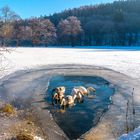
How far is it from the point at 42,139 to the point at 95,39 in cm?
9440

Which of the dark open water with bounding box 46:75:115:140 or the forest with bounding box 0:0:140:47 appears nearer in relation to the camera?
the dark open water with bounding box 46:75:115:140

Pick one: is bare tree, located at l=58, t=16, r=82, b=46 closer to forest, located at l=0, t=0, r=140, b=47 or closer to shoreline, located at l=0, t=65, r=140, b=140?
forest, located at l=0, t=0, r=140, b=47

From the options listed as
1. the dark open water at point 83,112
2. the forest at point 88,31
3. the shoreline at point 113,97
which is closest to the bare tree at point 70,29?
the forest at point 88,31

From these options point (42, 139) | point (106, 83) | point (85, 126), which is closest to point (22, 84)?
point (106, 83)

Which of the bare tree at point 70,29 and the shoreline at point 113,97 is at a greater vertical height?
the bare tree at point 70,29

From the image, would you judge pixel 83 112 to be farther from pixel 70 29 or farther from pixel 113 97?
pixel 70 29

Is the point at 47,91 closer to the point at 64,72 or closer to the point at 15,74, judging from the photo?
the point at 15,74

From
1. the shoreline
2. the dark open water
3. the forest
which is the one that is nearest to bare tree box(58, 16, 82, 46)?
the forest

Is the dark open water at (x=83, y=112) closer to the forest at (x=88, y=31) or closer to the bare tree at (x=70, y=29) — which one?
the forest at (x=88, y=31)

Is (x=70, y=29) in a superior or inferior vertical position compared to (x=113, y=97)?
superior

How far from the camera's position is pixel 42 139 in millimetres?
13984

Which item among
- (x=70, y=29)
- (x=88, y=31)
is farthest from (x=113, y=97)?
(x=88, y=31)

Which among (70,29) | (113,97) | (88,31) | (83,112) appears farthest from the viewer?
(88,31)

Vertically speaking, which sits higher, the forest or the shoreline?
the forest
